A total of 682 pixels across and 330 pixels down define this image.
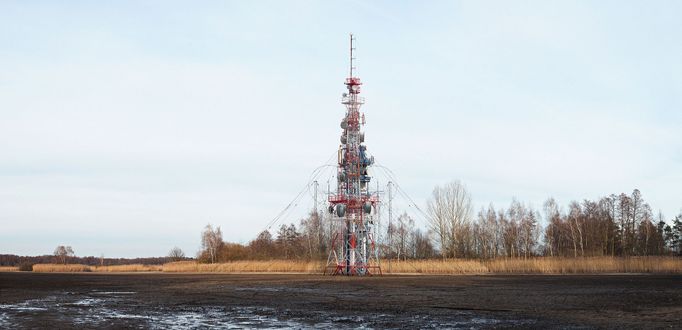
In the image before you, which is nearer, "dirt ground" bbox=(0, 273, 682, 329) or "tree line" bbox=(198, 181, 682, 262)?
"dirt ground" bbox=(0, 273, 682, 329)

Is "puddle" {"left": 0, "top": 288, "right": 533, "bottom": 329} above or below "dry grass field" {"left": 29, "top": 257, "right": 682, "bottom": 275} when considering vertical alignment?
above

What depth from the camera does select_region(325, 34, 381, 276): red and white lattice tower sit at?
53594 millimetres

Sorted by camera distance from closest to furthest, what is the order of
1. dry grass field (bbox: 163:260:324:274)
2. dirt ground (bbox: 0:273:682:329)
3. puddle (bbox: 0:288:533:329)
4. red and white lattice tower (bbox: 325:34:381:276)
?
puddle (bbox: 0:288:533:329)
dirt ground (bbox: 0:273:682:329)
red and white lattice tower (bbox: 325:34:381:276)
dry grass field (bbox: 163:260:324:274)

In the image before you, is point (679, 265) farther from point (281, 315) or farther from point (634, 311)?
point (281, 315)

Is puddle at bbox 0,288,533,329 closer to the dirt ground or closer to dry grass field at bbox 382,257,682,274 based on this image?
the dirt ground

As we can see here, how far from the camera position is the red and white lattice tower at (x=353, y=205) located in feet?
176

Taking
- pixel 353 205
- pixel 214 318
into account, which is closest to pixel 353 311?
pixel 214 318

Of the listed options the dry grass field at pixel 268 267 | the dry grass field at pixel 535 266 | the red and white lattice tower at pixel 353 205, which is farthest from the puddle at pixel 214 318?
the dry grass field at pixel 268 267

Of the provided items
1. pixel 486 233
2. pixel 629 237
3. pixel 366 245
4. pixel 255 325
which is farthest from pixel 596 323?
pixel 629 237

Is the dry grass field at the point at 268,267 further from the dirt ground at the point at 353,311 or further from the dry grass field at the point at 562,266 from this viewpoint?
the dirt ground at the point at 353,311

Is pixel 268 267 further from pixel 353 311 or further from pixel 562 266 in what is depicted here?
pixel 353 311

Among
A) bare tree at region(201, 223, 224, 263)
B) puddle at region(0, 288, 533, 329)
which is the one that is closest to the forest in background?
bare tree at region(201, 223, 224, 263)

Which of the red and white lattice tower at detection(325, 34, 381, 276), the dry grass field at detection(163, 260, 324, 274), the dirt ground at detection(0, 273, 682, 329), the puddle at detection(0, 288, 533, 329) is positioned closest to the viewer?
the puddle at detection(0, 288, 533, 329)

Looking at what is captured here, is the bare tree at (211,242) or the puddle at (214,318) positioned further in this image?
the bare tree at (211,242)
